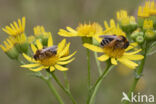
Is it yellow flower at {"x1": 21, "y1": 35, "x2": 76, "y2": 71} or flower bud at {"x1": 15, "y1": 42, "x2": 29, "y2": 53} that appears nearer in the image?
yellow flower at {"x1": 21, "y1": 35, "x2": 76, "y2": 71}

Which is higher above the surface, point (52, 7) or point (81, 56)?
point (52, 7)

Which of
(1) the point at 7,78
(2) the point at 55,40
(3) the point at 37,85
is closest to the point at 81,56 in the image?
(2) the point at 55,40

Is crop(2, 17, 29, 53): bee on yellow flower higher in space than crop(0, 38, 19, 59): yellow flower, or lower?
higher

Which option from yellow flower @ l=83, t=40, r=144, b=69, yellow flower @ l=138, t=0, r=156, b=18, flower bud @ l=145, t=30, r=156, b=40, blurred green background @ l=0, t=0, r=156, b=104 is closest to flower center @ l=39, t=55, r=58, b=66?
yellow flower @ l=83, t=40, r=144, b=69

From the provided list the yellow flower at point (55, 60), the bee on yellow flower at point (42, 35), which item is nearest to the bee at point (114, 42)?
the yellow flower at point (55, 60)

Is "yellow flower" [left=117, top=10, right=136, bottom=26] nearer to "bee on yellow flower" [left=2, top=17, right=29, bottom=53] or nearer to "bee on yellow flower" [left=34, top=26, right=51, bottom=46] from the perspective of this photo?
"bee on yellow flower" [left=34, top=26, right=51, bottom=46]

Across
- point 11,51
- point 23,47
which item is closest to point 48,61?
point 23,47

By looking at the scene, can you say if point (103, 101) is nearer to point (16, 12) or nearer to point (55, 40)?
point (55, 40)

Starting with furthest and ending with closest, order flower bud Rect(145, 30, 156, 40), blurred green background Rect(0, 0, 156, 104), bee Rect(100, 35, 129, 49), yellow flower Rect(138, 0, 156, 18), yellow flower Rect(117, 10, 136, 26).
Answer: blurred green background Rect(0, 0, 156, 104) → yellow flower Rect(117, 10, 136, 26) → yellow flower Rect(138, 0, 156, 18) → flower bud Rect(145, 30, 156, 40) → bee Rect(100, 35, 129, 49)
